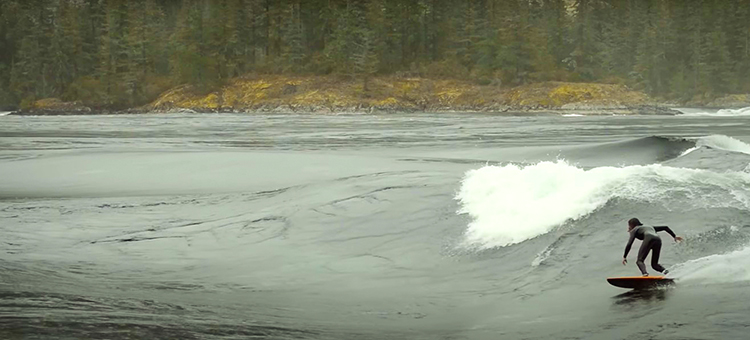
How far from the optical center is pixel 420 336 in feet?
38.6

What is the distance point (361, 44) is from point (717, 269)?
346 feet

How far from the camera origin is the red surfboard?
13.2m

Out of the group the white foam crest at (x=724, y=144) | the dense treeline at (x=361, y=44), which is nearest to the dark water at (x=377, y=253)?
the white foam crest at (x=724, y=144)

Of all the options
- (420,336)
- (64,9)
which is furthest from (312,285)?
(64,9)

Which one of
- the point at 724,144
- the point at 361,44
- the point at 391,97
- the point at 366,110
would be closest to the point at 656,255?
the point at 724,144

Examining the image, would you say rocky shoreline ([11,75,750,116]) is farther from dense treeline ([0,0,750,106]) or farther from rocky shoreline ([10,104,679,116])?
dense treeline ([0,0,750,106])

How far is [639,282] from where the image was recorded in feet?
43.5

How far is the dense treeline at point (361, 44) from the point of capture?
117m

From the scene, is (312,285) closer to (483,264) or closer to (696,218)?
(483,264)

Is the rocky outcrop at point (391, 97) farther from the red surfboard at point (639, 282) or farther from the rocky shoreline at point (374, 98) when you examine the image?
the red surfboard at point (639, 282)

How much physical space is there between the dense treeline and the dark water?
88652 mm

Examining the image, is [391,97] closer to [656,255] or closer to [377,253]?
[377,253]

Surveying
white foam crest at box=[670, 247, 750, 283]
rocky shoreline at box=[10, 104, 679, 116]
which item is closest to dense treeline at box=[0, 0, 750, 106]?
rocky shoreline at box=[10, 104, 679, 116]

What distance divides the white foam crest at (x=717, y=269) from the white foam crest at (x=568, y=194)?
3.04 meters
